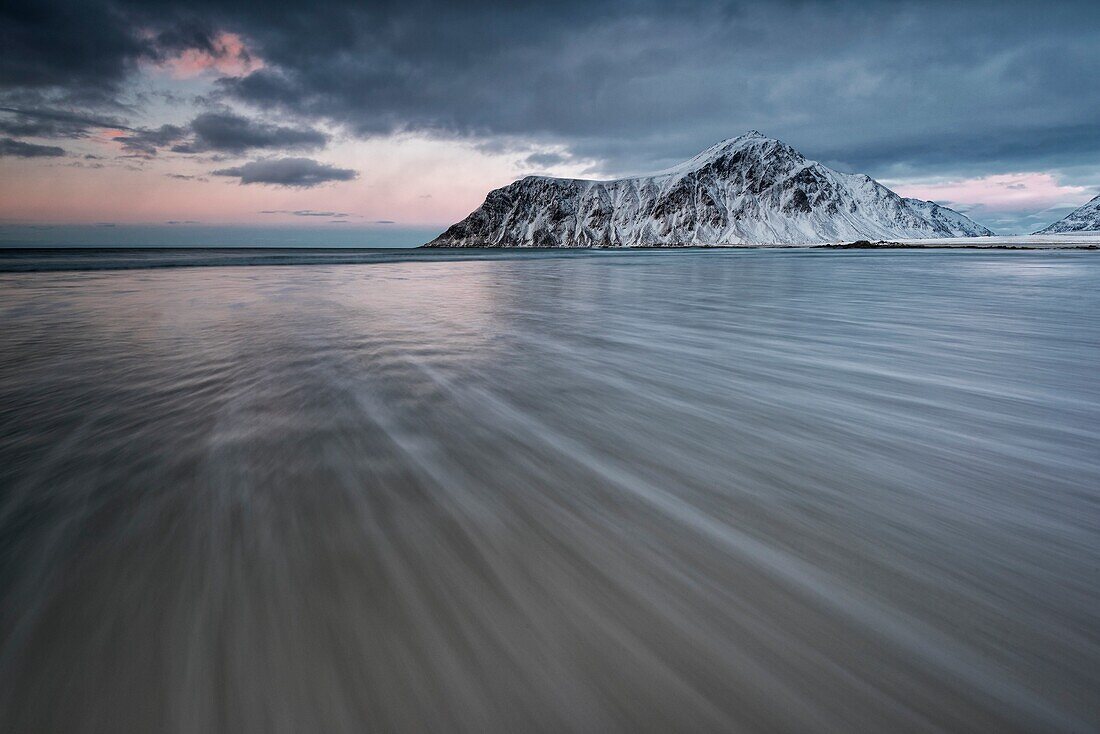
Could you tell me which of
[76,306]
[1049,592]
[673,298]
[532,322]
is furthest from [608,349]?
[76,306]

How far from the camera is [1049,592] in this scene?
1.95m

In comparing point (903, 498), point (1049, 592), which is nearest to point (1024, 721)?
point (1049, 592)

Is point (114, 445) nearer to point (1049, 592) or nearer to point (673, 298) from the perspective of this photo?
point (1049, 592)

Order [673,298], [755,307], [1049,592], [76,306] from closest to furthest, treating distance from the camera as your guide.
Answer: [1049,592], [755,307], [76,306], [673,298]

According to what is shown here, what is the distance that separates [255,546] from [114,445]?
Result: 2322 mm

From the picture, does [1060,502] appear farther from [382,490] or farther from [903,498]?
[382,490]

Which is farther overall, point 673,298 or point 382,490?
point 673,298

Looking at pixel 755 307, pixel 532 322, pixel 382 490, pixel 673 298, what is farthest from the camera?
pixel 673 298

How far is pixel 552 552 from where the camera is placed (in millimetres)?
2254

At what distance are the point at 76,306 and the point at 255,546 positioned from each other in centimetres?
1592

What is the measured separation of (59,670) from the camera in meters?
1.60

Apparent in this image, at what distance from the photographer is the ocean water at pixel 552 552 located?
151cm

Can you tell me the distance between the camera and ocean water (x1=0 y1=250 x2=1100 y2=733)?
1.51 m

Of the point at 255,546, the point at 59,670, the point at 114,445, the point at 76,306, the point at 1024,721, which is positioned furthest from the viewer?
the point at 76,306
